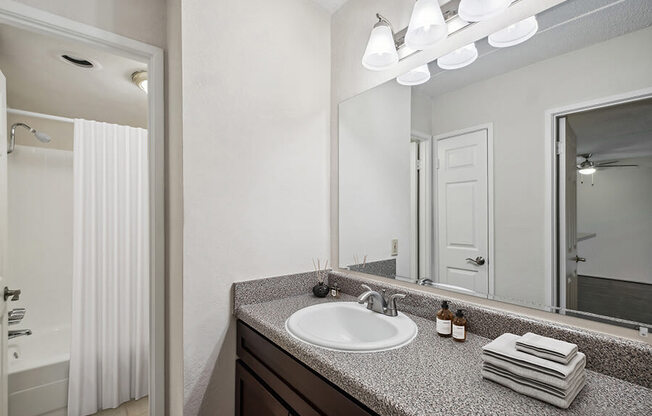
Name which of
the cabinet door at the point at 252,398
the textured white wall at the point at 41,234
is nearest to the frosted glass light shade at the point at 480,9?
the cabinet door at the point at 252,398

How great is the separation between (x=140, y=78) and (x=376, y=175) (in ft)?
5.78

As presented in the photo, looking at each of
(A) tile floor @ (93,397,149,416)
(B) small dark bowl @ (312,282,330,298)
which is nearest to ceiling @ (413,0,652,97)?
(B) small dark bowl @ (312,282,330,298)

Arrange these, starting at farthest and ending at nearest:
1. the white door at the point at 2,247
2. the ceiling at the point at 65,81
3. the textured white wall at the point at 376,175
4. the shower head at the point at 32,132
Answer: the shower head at the point at 32,132
the ceiling at the point at 65,81
the white door at the point at 2,247
the textured white wall at the point at 376,175

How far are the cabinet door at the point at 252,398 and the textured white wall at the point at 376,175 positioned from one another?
676 mm

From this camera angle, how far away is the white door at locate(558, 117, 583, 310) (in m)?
0.86

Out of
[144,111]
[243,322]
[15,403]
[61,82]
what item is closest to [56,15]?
[61,82]

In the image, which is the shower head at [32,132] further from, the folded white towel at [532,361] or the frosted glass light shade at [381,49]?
the folded white towel at [532,361]

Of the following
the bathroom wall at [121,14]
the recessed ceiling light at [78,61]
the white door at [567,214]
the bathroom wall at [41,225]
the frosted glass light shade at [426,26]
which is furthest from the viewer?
the bathroom wall at [41,225]

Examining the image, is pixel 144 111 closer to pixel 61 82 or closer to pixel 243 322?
pixel 61 82

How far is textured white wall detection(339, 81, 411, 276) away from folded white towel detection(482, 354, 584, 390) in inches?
23.4

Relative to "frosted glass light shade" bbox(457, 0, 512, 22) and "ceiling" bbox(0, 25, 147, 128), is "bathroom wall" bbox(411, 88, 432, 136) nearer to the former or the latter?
"frosted glass light shade" bbox(457, 0, 512, 22)

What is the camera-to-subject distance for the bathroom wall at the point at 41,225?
2.45 m

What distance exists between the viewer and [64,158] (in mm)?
2629

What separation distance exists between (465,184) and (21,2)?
5.86 feet
